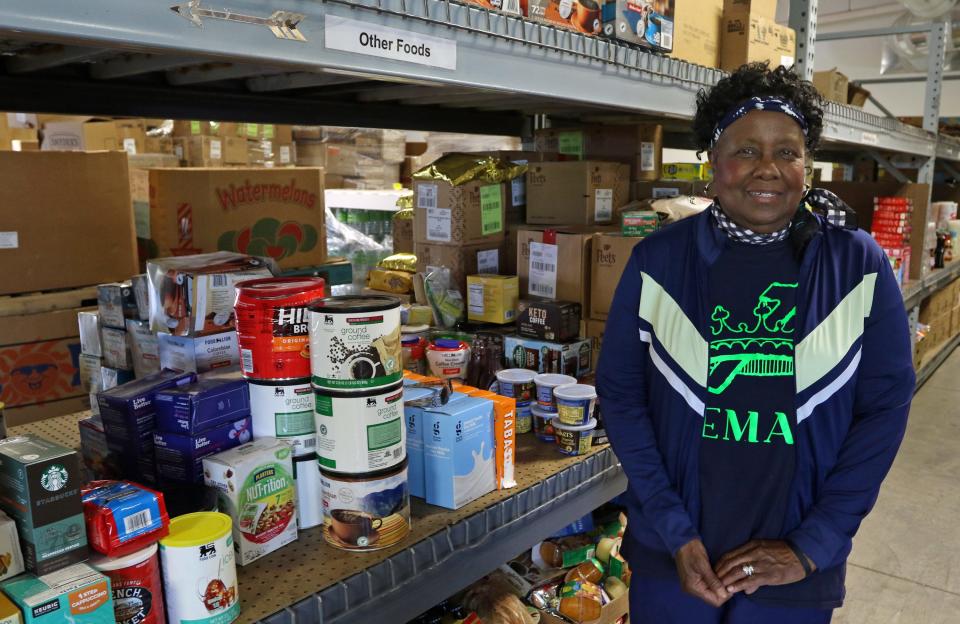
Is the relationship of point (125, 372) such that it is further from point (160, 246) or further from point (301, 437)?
point (160, 246)

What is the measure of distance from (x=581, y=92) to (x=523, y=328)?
2.10 ft

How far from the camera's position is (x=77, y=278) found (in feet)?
7.91

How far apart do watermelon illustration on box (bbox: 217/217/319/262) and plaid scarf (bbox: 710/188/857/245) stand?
1.91 meters

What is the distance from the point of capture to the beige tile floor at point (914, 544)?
8.27 feet

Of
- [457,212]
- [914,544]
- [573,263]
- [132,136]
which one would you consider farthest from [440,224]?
[132,136]

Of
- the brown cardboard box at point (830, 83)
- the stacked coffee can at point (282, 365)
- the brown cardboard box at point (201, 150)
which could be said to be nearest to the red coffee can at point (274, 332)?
the stacked coffee can at point (282, 365)

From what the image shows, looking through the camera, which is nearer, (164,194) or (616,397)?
(616,397)

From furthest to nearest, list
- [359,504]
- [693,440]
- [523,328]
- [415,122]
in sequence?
[415,122] < [523,328] < [693,440] < [359,504]

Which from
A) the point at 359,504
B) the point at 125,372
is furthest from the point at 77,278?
the point at 359,504

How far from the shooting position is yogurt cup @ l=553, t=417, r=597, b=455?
5.08 ft

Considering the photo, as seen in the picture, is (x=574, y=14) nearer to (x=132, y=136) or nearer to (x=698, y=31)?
(x=698, y=31)

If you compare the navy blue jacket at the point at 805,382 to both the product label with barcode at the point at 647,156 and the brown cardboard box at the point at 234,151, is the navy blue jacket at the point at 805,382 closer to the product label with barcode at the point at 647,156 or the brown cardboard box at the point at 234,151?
the product label with barcode at the point at 647,156

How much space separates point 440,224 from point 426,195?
10 centimetres

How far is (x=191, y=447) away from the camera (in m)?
→ 1.09
